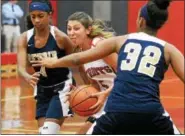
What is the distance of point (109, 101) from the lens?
4.75 metres

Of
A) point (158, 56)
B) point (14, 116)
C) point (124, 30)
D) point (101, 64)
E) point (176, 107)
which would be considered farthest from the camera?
point (124, 30)

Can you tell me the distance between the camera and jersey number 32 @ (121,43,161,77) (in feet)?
15.1

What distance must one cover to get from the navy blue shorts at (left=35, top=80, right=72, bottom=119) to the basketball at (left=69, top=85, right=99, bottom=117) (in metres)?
0.47

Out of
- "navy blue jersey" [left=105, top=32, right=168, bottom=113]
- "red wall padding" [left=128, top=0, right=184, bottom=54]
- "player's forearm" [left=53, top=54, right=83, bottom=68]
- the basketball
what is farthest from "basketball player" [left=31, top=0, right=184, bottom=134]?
"red wall padding" [left=128, top=0, right=184, bottom=54]

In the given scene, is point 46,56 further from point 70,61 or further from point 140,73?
point 140,73

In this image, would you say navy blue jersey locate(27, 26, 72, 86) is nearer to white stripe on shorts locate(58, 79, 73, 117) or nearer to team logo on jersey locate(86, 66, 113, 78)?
white stripe on shorts locate(58, 79, 73, 117)

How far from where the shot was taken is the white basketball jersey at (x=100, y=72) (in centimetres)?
609

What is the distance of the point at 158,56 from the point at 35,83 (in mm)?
2071

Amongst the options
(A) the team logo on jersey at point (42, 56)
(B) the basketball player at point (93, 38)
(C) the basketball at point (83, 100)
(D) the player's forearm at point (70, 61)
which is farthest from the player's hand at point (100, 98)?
(A) the team logo on jersey at point (42, 56)

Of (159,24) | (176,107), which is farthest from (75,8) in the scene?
(159,24)

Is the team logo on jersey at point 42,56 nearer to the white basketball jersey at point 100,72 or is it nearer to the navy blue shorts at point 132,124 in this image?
the white basketball jersey at point 100,72

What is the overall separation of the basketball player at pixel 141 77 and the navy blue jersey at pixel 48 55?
6.25 ft

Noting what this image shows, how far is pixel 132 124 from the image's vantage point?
464cm

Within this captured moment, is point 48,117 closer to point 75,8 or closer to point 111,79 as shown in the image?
point 111,79
